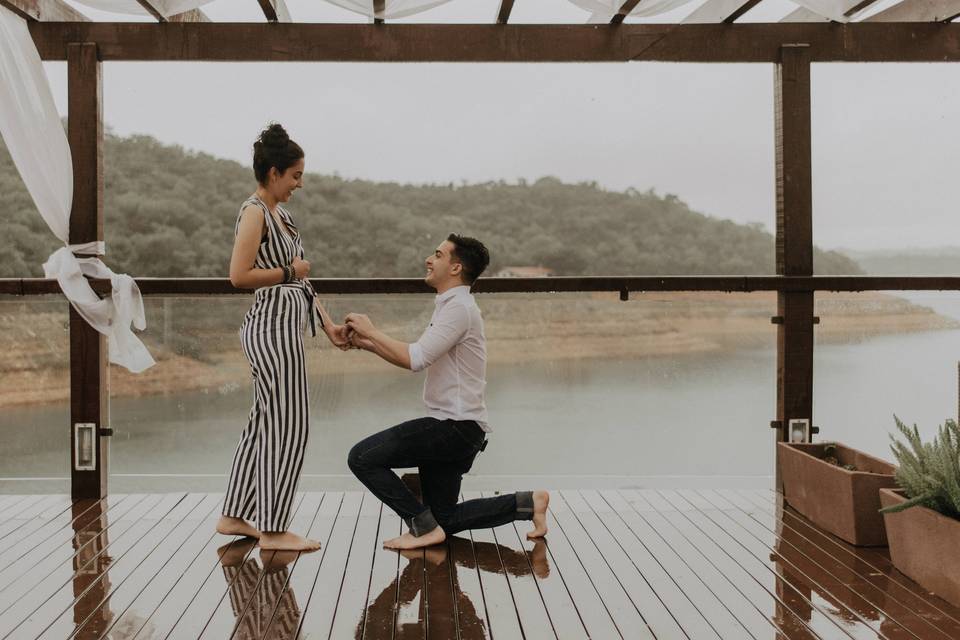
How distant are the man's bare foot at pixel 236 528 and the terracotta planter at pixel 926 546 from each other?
2096 millimetres

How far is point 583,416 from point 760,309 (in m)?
0.93

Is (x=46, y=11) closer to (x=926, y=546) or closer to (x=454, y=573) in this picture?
(x=454, y=573)

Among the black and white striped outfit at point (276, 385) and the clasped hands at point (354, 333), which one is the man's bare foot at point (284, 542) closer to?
the black and white striped outfit at point (276, 385)

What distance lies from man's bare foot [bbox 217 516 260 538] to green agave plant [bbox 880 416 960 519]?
206 centimetres

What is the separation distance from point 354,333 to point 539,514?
883 millimetres

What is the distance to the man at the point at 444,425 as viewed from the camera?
3166 millimetres

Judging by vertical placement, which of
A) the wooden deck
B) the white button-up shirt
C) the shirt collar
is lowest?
the wooden deck

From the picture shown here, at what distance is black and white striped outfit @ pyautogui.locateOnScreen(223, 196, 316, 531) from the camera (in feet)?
10.6

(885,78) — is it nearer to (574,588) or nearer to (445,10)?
(445,10)

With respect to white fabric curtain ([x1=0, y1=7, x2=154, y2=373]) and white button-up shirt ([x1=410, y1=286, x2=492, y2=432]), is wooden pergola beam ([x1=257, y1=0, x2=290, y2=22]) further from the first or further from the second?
white button-up shirt ([x1=410, y1=286, x2=492, y2=432])

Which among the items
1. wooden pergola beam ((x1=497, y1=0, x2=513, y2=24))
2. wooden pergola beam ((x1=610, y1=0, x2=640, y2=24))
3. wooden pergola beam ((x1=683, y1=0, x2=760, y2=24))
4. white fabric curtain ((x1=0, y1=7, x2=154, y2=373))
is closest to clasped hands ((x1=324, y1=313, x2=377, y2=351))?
white fabric curtain ((x1=0, y1=7, x2=154, y2=373))

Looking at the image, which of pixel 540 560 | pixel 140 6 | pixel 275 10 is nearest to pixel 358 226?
pixel 275 10

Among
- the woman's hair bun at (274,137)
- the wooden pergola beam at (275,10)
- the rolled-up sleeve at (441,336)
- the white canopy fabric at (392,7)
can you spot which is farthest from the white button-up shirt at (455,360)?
the wooden pergola beam at (275,10)

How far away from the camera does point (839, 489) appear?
3369mm
